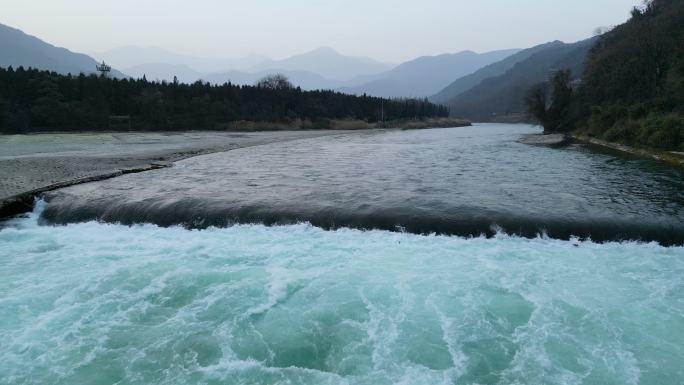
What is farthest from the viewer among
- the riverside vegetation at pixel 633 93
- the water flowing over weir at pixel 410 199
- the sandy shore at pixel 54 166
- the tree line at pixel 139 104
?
the tree line at pixel 139 104

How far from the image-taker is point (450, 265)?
9.59 m

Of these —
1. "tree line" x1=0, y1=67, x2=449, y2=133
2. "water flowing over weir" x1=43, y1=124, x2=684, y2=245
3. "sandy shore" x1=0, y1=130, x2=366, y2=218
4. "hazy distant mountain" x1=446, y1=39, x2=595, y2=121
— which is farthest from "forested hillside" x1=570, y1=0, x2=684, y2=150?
"hazy distant mountain" x1=446, y1=39, x2=595, y2=121

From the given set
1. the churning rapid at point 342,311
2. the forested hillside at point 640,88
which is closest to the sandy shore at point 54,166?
the churning rapid at point 342,311

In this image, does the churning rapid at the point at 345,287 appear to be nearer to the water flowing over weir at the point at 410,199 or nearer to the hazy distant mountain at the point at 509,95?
the water flowing over weir at the point at 410,199

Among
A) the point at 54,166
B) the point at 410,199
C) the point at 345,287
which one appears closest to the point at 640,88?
the point at 410,199

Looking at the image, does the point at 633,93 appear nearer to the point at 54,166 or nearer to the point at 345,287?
the point at 345,287

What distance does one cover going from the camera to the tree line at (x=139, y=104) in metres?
48.5

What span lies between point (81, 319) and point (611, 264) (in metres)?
10.5

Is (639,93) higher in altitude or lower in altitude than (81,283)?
higher

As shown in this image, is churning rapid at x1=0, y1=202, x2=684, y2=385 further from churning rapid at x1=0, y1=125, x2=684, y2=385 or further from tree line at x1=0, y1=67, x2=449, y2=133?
tree line at x1=0, y1=67, x2=449, y2=133

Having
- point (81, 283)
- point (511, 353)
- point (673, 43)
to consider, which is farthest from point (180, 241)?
point (673, 43)

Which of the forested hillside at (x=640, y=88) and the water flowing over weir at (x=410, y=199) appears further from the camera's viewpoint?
the forested hillside at (x=640, y=88)

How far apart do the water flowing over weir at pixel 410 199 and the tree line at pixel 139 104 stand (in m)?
35.9

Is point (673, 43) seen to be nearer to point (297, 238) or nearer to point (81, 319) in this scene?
point (297, 238)
